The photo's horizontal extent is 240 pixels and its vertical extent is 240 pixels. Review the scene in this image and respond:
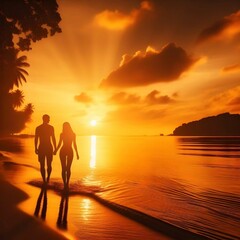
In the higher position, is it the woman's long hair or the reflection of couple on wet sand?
the woman's long hair

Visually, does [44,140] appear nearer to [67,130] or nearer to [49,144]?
[49,144]

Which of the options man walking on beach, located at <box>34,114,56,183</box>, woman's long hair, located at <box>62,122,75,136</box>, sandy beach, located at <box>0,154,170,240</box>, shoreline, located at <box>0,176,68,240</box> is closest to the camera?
shoreline, located at <box>0,176,68,240</box>

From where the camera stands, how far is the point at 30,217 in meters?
7.05

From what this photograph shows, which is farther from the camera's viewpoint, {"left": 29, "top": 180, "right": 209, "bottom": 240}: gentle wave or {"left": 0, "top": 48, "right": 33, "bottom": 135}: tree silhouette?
{"left": 0, "top": 48, "right": 33, "bottom": 135}: tree silhouette

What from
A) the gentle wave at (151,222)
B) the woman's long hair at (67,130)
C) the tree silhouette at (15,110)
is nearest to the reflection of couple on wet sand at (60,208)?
the gentle wave at (151,222)

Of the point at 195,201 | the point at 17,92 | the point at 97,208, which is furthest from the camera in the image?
the point at 17,92

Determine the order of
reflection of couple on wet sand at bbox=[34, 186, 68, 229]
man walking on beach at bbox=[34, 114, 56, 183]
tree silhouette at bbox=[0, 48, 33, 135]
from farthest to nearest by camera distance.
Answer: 1. tree silhouette at bbox=[0, 48, 33, 135]
2. man walking on beach at bbox=[34, 114, 56, 183]
3. reflection of couple on wet sand at bbox=[34, 186, 68, 229]

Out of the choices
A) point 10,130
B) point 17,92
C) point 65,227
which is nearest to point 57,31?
point 65,227

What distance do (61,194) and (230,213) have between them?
568 centimetres

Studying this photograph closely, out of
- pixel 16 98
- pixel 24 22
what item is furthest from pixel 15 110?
pixel 24 22

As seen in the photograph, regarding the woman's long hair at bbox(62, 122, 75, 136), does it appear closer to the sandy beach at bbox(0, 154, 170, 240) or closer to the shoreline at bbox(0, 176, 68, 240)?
the sandy beach at bbox(0, 154, 170, 240)

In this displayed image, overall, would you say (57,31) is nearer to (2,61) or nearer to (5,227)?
(2,61)

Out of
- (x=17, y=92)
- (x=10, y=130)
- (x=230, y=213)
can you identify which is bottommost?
(x=230, y=213)

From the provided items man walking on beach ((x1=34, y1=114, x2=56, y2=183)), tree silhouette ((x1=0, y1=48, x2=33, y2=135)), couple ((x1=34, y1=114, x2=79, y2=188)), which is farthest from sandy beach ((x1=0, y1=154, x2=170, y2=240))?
tree silhouette ((x1=0, y1=48, x2=33, y2=135))
